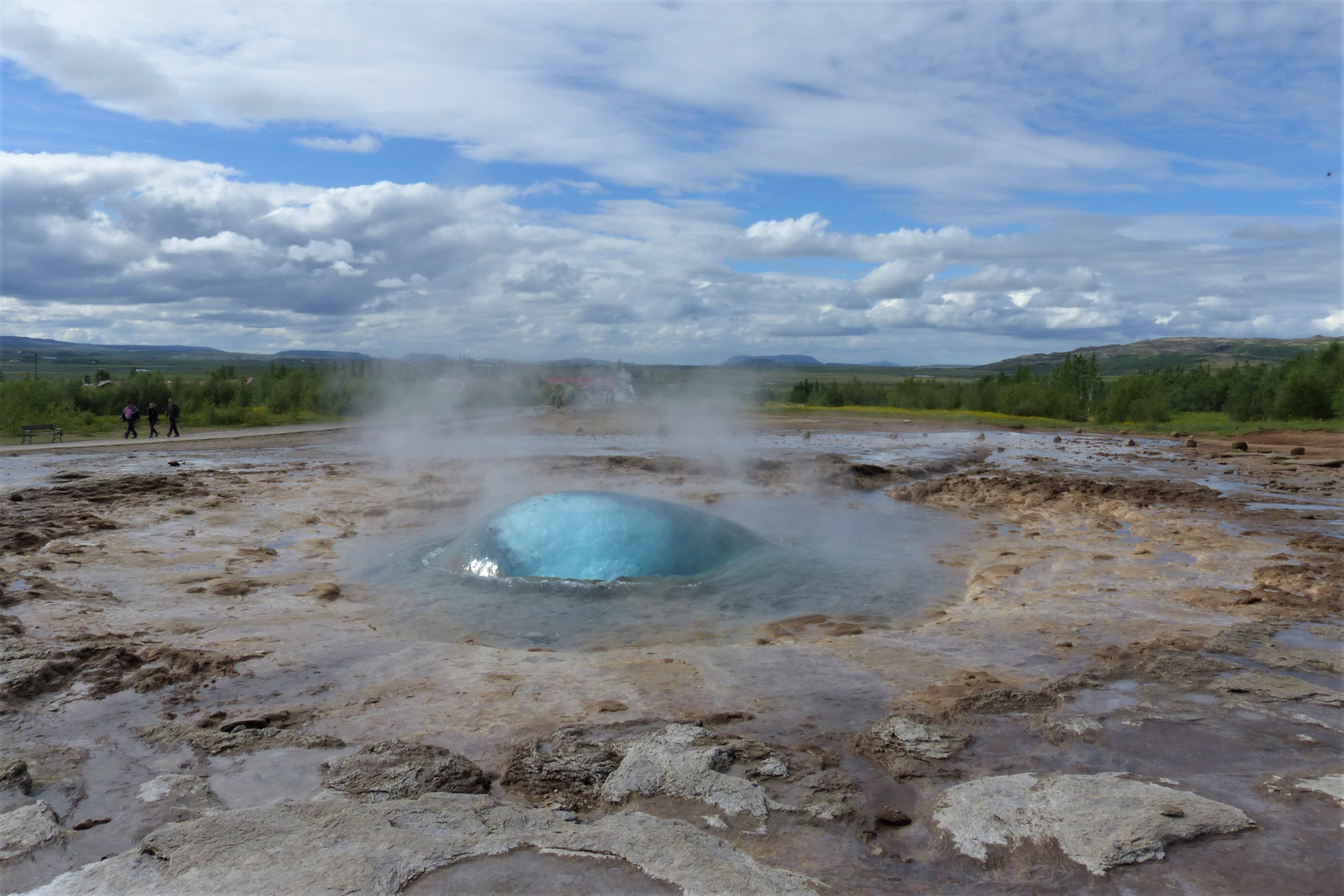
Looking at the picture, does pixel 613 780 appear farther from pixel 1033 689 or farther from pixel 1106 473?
pixel 1106 473

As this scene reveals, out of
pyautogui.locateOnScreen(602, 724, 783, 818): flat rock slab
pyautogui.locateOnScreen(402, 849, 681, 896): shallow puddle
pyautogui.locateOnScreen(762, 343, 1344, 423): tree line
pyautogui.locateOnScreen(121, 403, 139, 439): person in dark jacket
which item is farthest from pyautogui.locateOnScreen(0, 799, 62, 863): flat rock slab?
pyautogui.locateOnScreen(762, 343, 1344, 423): tree line

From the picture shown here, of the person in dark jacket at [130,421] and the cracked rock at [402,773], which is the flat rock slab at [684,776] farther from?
the person in dark jacket at [130,421]

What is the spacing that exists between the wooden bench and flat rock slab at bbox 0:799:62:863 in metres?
21.7

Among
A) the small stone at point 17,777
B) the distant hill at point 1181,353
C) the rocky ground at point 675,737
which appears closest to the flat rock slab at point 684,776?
the rocky ground at point 675,737

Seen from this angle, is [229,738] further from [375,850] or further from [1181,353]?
[1181,353]

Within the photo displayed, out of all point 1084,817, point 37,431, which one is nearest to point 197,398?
point 37,431

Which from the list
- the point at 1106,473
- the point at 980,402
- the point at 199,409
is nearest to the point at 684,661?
the point at 1106,473

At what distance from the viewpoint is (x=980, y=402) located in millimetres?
44312

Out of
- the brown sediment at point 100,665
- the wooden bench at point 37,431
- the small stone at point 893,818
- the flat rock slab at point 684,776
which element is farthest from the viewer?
the wooden bench at point 37,431

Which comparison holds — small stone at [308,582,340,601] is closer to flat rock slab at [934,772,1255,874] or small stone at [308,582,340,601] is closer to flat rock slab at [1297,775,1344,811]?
flat rock slab at [934,772,1255,874]

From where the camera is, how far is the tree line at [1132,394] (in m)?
32.8

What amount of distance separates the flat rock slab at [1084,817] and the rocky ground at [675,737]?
0.01 metres

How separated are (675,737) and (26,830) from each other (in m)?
2.50

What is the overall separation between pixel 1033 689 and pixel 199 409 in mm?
31967
